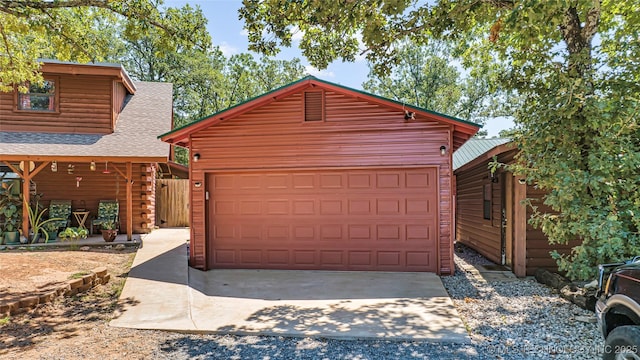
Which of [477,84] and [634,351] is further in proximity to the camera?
[477,84]

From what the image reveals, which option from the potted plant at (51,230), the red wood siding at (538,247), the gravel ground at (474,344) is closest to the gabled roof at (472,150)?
the red wood siding at (538,247)

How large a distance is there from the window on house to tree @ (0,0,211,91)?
7197mm

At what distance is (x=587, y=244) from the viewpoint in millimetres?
4793

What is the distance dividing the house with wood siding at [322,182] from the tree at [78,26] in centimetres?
167

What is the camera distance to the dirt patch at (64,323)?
3891 mm

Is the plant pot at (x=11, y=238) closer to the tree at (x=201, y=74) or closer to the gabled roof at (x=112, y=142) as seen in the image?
the gabled roof at (x=112, y=142)

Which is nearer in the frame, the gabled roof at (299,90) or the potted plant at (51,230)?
the gabled roof at (299,90)

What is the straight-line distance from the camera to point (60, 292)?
5.44 meters

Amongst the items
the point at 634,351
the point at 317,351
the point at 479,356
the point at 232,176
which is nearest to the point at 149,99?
the point at 232,176

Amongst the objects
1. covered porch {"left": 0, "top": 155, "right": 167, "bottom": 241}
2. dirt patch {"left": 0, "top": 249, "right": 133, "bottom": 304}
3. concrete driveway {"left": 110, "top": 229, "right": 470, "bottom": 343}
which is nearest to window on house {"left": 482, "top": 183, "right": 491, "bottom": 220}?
concrete driveway {"left": 110, "top": 229, "right": 470, "bottom": 343}

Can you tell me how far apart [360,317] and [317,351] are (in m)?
1.13

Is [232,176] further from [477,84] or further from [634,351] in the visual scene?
[477,84]

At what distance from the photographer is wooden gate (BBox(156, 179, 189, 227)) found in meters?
14.2

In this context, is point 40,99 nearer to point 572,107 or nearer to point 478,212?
point 478,212
